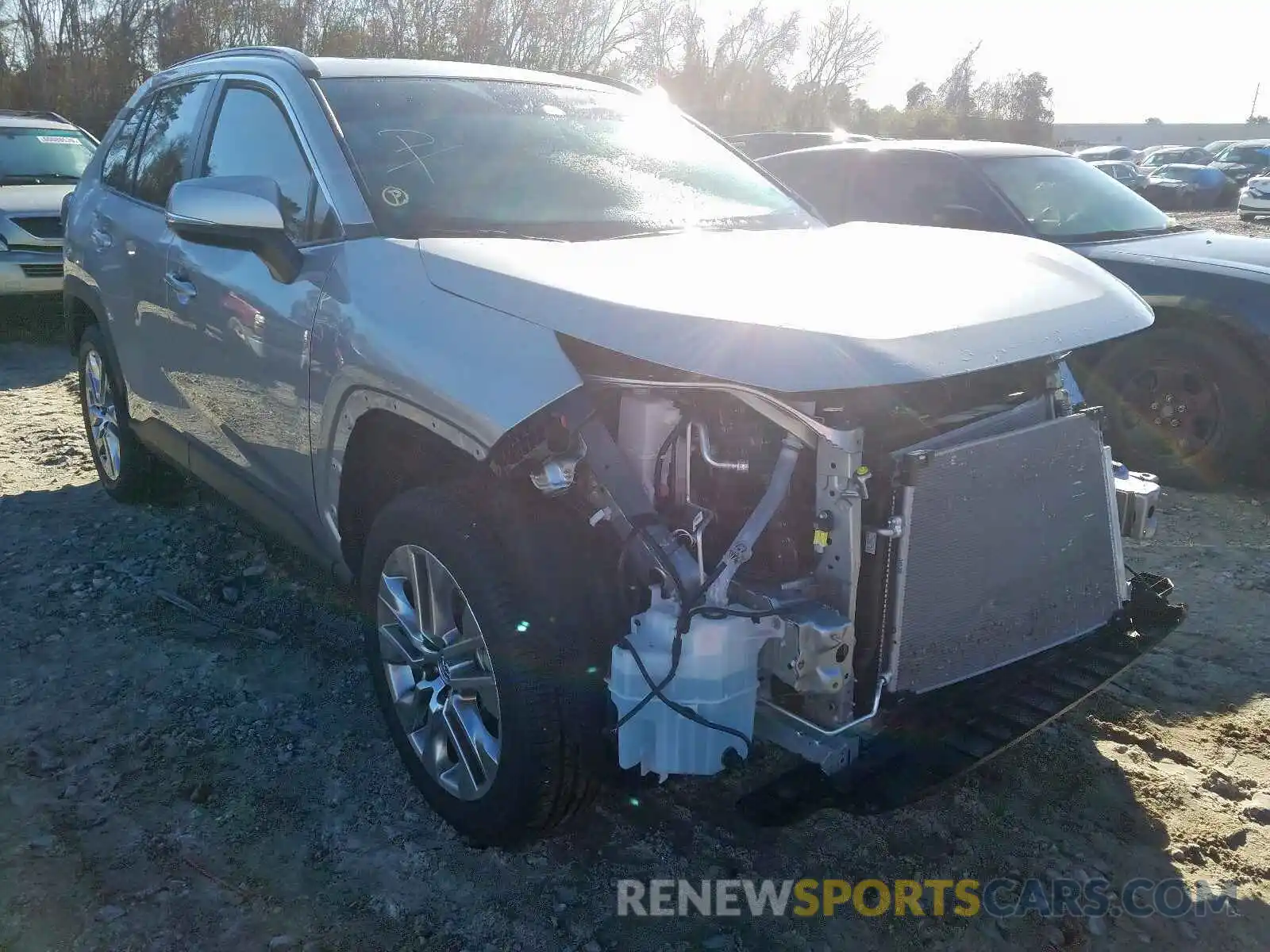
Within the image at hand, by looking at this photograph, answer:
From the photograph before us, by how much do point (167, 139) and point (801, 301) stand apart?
3.14m

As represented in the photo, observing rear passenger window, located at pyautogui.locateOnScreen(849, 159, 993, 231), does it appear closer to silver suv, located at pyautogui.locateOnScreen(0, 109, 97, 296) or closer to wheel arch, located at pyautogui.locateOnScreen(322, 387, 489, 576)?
wheel arch, located at pyautogui.locateOnScreen(322, 387, 489, 576)

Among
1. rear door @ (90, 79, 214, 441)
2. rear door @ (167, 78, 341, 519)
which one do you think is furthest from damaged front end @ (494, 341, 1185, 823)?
rear door @ (90, 79, 214, 441)

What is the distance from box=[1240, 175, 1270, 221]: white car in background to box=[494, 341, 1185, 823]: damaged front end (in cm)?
2390

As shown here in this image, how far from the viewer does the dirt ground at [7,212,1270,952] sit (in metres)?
2.44

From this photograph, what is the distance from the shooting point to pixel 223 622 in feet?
13.0

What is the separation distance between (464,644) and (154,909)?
3.16ft

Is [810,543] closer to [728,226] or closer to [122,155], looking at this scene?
[728,226]

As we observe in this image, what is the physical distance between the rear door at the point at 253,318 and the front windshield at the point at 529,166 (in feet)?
0.72

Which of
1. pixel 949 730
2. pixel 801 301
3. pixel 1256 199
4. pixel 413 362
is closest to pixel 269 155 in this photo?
pixel 413 362

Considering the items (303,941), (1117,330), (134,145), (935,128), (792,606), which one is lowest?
(303,941)

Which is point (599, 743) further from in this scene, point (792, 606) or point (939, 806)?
point (939, 806)

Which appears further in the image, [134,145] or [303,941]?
[134,145]

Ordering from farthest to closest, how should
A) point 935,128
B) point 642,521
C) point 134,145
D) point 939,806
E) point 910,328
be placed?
point 935,128
point 134,145
point 939,806
point 642,521
point 910,328

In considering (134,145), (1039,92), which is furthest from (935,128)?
(134,145)
